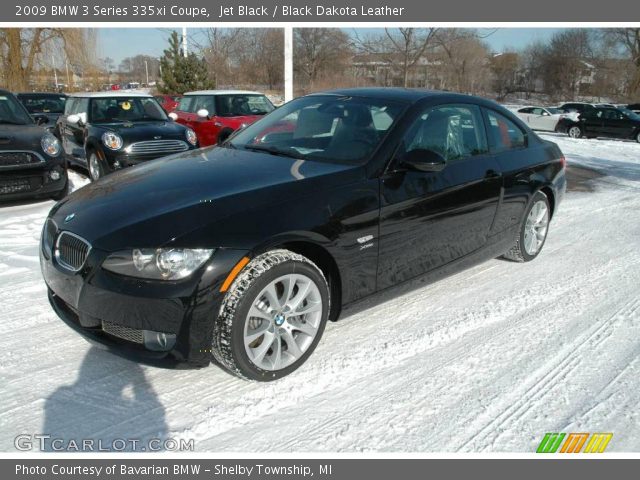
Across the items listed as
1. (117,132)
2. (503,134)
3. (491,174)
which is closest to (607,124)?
(503,134)

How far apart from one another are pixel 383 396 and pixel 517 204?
2505 millimetres

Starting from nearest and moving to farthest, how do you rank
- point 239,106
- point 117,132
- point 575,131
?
point 117,132 → point 239,106 → point 575,131

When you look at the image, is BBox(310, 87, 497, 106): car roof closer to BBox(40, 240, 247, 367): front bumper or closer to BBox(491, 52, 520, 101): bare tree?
BBox(40, 240, 247, 367): front bumper

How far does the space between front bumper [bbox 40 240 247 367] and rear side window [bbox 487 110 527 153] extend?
2.69 meters

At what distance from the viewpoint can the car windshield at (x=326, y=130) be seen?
3.53m

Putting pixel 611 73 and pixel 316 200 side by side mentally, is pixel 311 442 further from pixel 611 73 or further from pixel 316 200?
pixel 611 73

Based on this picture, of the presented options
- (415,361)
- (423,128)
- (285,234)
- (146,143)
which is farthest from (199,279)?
(146,143)

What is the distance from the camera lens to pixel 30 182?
268 inches

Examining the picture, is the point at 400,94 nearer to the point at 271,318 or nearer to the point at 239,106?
the point at 271,318

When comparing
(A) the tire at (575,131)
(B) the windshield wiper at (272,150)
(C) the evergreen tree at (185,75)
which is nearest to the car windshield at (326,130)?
(B) the windshield wiper at (272,150)

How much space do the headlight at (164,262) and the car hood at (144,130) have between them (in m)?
6.20

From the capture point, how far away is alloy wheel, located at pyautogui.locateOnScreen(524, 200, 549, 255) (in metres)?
4.96

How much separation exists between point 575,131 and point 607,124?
1268 mm

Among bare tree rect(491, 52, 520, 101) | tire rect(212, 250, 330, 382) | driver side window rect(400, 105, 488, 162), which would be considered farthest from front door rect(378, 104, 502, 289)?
bare tree rect(491, 52, 520, 101)
